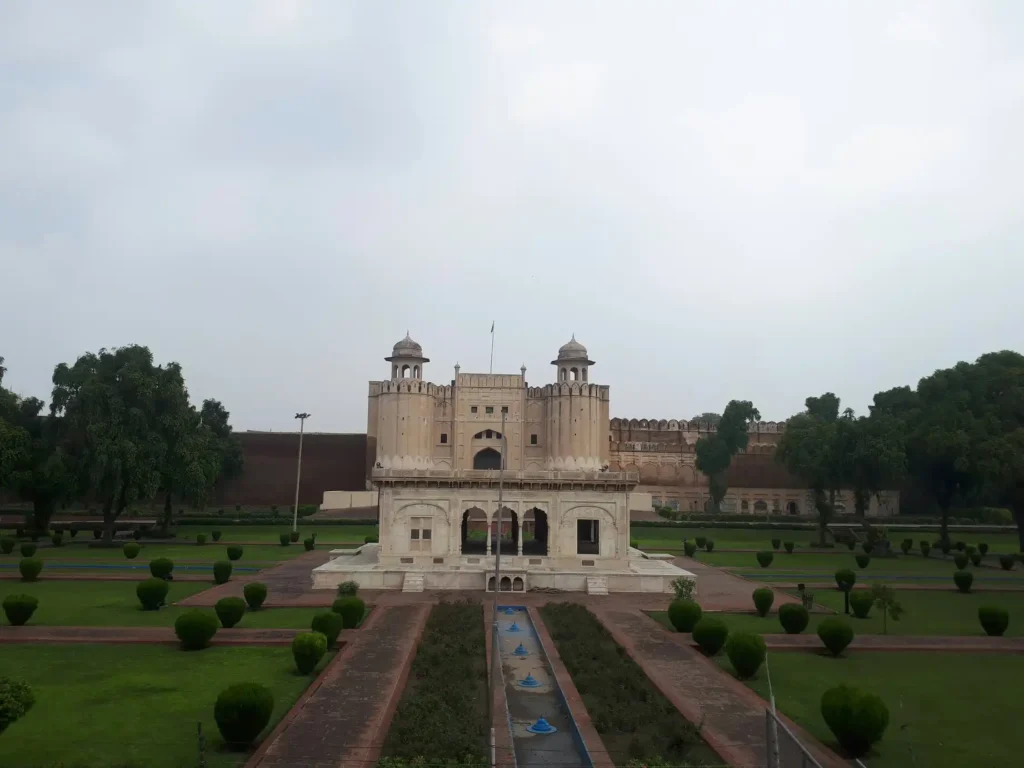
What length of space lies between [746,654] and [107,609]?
16.3m

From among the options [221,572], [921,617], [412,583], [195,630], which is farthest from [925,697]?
[221,572]

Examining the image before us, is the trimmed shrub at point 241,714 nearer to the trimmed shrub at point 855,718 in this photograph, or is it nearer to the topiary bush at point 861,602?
the trimmed shrub at point 855,718

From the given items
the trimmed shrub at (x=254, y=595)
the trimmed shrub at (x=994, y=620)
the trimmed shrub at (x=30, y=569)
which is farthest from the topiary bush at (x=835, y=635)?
the trimmed shrub at (x=30, y=569)

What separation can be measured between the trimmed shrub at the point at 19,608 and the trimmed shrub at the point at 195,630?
4.29m

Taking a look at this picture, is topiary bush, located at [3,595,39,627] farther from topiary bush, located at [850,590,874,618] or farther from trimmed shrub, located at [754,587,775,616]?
topiary bush, located at [850,590,874,618]

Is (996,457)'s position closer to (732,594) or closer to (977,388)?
(977,388)

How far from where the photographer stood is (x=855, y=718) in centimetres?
995

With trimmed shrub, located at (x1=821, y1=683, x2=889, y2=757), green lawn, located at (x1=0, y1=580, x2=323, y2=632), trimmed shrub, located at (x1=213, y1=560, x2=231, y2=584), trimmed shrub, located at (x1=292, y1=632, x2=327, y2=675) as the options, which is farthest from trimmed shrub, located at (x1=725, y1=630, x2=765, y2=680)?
trimmed shrub, located at (x1=213, y1=560, x2=231, y2=584)

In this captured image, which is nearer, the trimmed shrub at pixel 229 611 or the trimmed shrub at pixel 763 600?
the trimmed shrub at pixel 229 611

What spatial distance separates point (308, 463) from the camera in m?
57.3

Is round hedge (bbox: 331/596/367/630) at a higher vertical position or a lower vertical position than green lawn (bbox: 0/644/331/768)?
higher

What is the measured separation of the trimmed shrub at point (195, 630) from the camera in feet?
51.1

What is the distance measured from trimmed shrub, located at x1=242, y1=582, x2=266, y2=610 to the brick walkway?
4.35 metres

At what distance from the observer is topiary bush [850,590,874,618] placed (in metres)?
20.5
